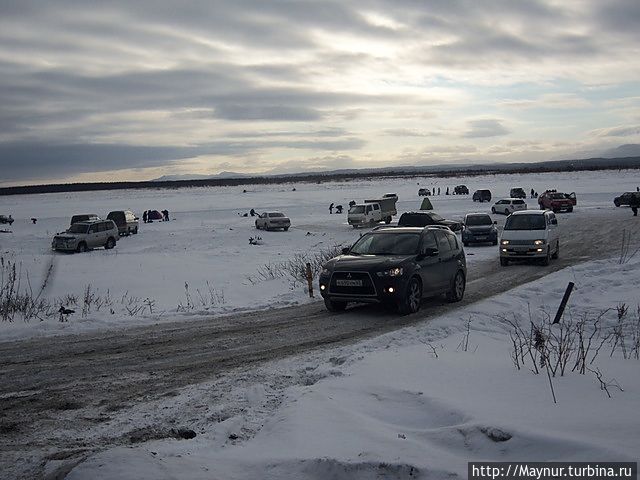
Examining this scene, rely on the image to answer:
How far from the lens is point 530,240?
1998 centimetres

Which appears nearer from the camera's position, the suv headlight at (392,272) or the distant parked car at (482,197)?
the suv headlight at (392,272)

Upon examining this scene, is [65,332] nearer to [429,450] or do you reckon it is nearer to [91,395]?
[91,395]

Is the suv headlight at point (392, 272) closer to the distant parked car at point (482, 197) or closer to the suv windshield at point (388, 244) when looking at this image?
the suv windshield at point (388, 244)

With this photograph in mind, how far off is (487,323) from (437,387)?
436 cm

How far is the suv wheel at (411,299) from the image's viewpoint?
38.2 feet

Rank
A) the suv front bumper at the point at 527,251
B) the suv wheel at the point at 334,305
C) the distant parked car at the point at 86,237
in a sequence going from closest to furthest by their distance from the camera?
the suv wheel at the point at 334,305 → the suv front bumper at the point at 527,251 → the distant parked car at the point at 86,237

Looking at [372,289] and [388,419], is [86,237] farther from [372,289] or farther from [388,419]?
[388,419]

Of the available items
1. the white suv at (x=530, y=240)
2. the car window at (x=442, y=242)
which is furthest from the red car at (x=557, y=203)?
the car window at (x=442, y=242)

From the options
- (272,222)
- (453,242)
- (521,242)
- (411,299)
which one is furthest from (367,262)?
(272,222)

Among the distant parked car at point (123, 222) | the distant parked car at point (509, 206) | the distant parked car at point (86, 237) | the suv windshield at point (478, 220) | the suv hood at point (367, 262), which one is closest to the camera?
the suv hood at point (367, 262)

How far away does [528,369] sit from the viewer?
7352 mm

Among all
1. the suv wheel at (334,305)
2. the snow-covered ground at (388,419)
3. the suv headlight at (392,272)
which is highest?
the suv headlight at (392,272)

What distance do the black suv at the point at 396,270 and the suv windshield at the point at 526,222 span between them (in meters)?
8.21

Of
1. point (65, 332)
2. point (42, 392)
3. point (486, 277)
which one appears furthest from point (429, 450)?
point (486, 277)
